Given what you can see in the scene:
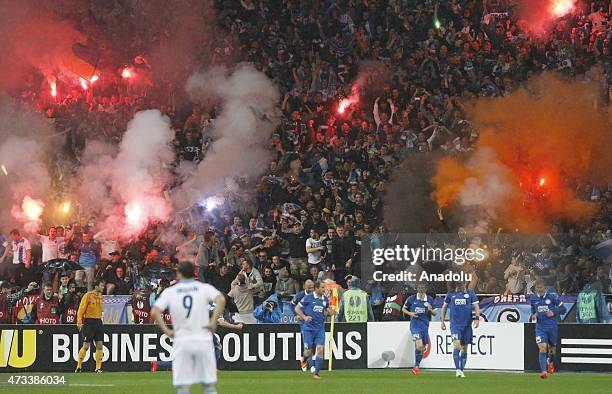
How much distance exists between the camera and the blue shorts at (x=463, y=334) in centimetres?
2027

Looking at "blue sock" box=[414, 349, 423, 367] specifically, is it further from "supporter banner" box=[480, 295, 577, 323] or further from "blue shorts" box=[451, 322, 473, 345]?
"supporter banner" box=[480, 295, 577, 323]

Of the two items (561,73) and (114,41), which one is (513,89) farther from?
(114,41)

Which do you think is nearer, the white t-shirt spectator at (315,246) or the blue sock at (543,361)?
the blue sock at (543,361)

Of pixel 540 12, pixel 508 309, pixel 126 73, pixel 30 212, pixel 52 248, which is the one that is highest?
pixel 540 12

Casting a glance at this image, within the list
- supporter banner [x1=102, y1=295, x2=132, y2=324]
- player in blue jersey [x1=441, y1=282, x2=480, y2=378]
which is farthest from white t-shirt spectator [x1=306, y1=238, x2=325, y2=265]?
supporter banner [x1=102, y1=295, x2=132, y2=324]

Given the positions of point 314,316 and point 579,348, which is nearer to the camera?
point 314,316

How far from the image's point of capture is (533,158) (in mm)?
25109

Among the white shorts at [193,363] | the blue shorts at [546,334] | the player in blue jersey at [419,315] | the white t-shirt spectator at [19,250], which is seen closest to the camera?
the white shorts at [193,363]

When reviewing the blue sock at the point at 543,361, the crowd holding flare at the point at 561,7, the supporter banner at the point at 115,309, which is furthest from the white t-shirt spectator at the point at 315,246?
the crowd holding flare at the point at 561,7

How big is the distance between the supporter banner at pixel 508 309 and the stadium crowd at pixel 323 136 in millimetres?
378

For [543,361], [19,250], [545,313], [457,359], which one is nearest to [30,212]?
[19,250]

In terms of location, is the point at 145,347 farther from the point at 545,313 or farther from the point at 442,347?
the point at 545,313

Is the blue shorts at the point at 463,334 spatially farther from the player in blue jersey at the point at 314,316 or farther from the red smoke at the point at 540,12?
the red smoke at the point at 540,12

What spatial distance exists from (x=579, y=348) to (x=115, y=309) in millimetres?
9485
